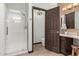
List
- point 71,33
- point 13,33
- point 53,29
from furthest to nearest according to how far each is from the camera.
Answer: point 53,29
point 71,33
point 13,33

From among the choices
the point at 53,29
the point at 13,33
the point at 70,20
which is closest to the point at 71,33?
the point at 70,20

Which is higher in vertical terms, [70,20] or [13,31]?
[70,20]

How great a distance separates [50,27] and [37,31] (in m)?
1.48

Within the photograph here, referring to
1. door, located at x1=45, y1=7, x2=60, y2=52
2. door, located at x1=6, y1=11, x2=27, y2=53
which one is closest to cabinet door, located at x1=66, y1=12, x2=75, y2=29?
door, located at x1=45, y1=7, x2=60, y2=52

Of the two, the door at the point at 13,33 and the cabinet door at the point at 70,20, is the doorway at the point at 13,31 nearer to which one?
the door at the point at 13,33

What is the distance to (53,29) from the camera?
3762 millimetres

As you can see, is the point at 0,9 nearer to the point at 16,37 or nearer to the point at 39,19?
the point at 16,37

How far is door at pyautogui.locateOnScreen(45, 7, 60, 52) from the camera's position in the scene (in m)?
3.50

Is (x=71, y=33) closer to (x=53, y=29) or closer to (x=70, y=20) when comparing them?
(x=70, y=20)

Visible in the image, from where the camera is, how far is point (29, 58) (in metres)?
1.40

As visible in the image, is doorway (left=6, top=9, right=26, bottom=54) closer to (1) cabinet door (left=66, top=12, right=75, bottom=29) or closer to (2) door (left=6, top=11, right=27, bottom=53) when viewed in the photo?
(2) door (left=6, top=11, right=27, bottom=53)

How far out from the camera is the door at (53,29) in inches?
138

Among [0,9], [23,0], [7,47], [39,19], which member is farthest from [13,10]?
[39,19]

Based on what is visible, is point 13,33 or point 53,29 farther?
point 53,29
